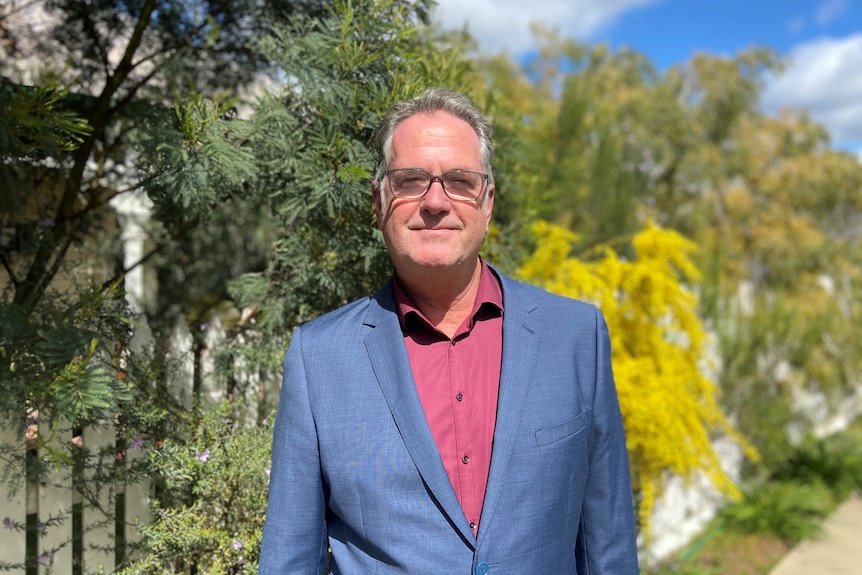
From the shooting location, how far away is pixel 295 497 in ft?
4.99

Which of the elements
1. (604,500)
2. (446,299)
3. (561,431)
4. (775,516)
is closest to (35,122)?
(446,299)

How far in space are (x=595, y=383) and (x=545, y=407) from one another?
184 mm

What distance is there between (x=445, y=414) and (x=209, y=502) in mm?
1013

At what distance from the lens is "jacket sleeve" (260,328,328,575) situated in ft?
4.99

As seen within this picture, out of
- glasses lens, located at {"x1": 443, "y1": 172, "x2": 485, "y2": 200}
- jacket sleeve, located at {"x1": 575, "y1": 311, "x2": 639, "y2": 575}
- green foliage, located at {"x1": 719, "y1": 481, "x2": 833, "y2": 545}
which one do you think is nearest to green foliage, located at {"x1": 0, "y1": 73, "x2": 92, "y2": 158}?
glasses lens, located at {"x1": 443, "y1": 172, "x2": 485, "y2": 200}

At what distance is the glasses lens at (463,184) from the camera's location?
1.60 metres

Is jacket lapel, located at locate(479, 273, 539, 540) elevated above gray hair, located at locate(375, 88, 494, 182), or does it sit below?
below

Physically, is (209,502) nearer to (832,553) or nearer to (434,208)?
(434,208)

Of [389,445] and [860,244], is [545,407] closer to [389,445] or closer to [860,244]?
[389,445]

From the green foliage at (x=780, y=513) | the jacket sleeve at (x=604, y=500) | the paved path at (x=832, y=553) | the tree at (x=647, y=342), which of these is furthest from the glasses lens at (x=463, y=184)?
the green foliage at (x=780, y=513)

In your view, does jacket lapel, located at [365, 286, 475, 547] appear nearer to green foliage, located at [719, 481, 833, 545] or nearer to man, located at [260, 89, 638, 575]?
man, located at [260, 89, 638, 575]

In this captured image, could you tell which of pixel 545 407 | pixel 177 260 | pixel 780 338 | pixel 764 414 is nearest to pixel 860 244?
pixel 780 338

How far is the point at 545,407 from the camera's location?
1.54 metres

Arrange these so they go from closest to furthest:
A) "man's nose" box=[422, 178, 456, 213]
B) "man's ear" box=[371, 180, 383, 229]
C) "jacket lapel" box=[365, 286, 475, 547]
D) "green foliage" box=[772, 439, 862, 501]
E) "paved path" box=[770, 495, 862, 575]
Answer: "jacket lapel" box=[365, 286, 475, 547] → "man's nose" box=[422, 178, 456, 213] → "man's ear" box=[371, 180, 383, 229] → "paved path" box=[770, 495, 862, 575] → "green foliage" box=[772, 439, 862, 501]
